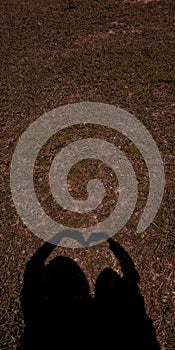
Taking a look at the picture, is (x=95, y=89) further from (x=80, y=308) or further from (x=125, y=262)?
(x=80, y=308)

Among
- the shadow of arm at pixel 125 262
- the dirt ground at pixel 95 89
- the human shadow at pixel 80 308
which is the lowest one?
the human shadow at pixel 80 308

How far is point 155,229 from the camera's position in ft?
21.8

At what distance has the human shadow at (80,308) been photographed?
5.39m

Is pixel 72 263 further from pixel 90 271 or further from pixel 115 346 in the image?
pixel 115 346

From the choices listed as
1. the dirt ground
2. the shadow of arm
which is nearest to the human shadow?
the shadow of arm

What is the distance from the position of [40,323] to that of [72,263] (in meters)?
1.05

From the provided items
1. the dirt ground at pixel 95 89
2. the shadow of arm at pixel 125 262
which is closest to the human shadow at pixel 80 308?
the shadow of arm at pixel 125 262

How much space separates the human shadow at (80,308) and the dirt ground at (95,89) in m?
0.13

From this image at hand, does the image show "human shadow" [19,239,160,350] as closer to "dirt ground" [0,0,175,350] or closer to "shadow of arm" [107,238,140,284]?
"shadow of arm" [107,238,140,284]

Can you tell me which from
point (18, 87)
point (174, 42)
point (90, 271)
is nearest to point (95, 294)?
point (90, 271)

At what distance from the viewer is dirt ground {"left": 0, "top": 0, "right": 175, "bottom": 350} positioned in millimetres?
6051

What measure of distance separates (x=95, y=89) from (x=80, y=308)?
217 inches

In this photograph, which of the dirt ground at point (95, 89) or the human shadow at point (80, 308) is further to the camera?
the dirt ground at point (95, 89)

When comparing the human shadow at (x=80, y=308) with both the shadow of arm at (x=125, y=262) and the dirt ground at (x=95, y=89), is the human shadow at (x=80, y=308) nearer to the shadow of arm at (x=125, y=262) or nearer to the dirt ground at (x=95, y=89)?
the shadow of arm at (x=125, y=262)
